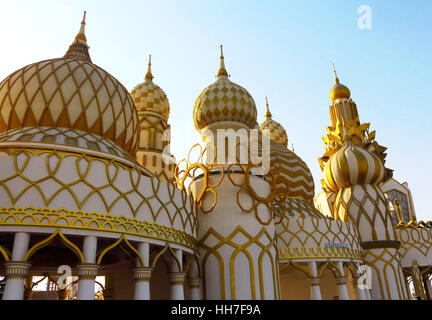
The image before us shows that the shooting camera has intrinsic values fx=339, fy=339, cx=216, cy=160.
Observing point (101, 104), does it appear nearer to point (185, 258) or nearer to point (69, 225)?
point (69, 225)

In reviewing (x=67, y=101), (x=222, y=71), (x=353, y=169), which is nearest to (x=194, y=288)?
(x=67, y=101)

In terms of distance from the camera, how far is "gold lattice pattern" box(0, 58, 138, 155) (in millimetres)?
11656

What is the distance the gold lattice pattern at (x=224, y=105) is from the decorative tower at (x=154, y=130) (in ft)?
13.8

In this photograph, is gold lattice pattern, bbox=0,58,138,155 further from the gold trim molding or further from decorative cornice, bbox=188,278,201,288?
the gold trim molding

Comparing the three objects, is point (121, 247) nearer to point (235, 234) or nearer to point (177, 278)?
point (177, 278)

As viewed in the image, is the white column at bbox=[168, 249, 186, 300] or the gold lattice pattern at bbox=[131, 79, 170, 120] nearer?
the white column at bbox=[168, 249, 186, 300]

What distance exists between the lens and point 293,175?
22.1m

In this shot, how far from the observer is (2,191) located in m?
8.07

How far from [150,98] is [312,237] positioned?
42.3 ft

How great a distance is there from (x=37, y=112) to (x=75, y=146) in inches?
103

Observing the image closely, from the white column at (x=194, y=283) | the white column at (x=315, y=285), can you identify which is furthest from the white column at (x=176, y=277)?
the white column at (x=315, y=285)

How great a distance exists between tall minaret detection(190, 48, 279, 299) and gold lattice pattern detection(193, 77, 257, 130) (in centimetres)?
207

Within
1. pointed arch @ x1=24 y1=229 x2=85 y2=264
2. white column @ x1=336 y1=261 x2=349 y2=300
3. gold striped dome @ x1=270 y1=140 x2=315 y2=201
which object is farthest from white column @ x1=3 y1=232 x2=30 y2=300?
gold striped dome @ x1=270 y1=140 x2=315 y2=201
